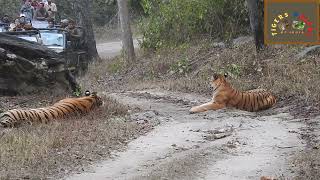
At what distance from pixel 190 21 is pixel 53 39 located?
16.0 ft

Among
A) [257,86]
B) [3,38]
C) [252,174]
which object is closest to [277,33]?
[257,86]

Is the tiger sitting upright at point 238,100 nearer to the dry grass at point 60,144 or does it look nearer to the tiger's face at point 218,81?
the tiger's face at point 218,81

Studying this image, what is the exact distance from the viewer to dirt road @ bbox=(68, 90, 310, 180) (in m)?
7.02

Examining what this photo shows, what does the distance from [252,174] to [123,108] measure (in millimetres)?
5240

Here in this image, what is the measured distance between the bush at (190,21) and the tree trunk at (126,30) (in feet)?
2.54

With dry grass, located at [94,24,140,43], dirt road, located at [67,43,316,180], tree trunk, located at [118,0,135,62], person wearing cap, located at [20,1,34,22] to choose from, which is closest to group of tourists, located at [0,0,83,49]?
person wearing cap, located at [20,1,34,22]

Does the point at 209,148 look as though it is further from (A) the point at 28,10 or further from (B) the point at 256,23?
(A) the point at 28,10

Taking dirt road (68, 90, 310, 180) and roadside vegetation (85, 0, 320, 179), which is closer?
dirt road (68, 90, 310, 180)

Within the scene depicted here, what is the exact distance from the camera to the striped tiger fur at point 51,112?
968cm

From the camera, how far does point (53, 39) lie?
18969mm

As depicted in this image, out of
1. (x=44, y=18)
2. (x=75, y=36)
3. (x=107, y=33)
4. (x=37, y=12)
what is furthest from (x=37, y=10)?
(x=107, y=33)

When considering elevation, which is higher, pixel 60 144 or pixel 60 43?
pixel 60 43

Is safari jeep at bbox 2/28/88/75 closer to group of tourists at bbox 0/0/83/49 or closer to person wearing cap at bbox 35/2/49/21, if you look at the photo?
group of tourists at bbox 0/0/83/49

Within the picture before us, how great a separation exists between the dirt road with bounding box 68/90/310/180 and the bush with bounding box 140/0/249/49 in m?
7.86
